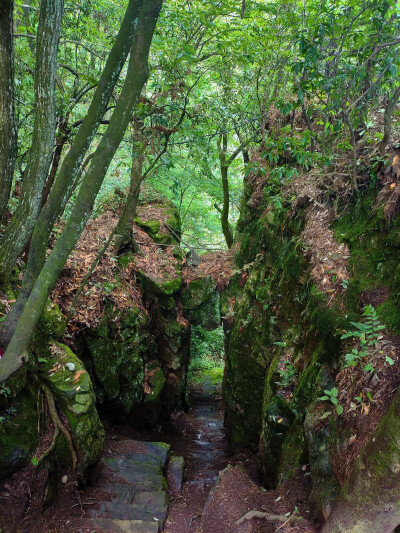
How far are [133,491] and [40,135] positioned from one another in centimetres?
526

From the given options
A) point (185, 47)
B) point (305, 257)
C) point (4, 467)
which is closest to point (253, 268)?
point (305, 257)

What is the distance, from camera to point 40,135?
434cm

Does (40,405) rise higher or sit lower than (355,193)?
lower

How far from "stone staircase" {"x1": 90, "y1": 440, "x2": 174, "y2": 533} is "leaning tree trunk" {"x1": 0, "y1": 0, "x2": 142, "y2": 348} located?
270 centimetres

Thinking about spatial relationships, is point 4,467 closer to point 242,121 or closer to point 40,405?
point 40,405

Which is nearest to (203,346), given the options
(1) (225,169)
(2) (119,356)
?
(1) (225,169)

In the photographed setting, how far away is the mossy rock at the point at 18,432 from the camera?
406 centimetres

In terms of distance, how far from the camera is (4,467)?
4.02 metres

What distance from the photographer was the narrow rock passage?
5191 millimetres

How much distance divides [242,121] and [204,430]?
1008 cm

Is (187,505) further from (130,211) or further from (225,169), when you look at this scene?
(225,169)

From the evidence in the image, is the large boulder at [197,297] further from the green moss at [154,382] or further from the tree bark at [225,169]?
the tree bark at [225,169]

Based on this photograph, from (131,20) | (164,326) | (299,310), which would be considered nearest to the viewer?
(131,20)

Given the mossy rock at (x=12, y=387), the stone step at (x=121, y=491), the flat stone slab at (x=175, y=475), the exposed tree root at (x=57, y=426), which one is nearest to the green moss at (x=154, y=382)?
the flat stone slab at (x=175, y=475)
